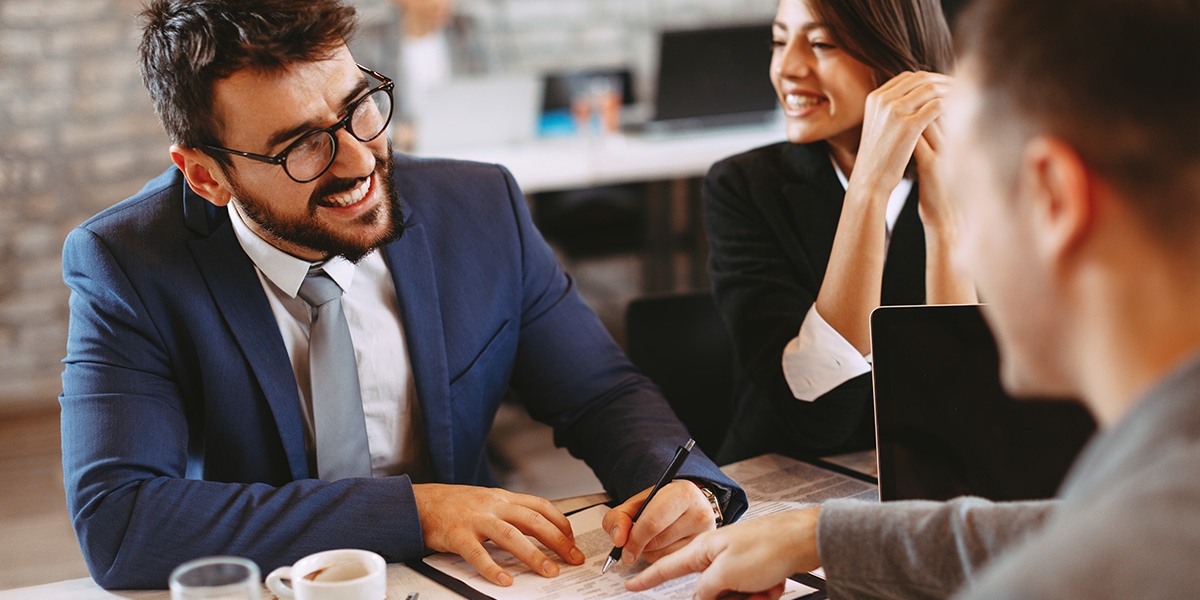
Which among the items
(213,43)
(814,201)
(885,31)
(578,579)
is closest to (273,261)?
(213,43)

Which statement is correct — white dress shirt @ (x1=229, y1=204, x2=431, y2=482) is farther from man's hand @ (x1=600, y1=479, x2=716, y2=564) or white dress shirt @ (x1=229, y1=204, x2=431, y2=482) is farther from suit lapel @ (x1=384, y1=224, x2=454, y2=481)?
man's hand @ (x1=600, y1=479, x2=716, y2=564)

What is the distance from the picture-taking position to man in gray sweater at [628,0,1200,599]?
0.51 metres

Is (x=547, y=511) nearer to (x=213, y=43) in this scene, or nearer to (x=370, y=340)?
(x=370, y=340)

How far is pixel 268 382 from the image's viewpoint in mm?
1275

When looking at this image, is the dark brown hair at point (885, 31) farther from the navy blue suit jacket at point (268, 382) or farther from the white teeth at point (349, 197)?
the white teeth at point (349, 197)

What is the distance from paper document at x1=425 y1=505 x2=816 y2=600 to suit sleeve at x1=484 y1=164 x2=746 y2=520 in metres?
0.18

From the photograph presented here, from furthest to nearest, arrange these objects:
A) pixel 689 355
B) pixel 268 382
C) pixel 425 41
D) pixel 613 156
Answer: pixel 425 41
pixel 613 156
pixel 689 355
pixel 268 382

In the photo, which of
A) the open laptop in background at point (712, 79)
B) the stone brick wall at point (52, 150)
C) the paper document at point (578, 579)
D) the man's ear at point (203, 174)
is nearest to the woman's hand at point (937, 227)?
the paper document at point (578, 579)

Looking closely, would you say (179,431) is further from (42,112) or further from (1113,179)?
(42,112)

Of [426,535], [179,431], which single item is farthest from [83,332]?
[426,535]

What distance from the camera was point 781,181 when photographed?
63.5 inches

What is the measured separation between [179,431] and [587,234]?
282 centimetres

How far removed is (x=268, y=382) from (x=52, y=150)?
315cm

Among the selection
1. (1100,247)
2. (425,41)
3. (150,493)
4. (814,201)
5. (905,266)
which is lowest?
(150,493)
